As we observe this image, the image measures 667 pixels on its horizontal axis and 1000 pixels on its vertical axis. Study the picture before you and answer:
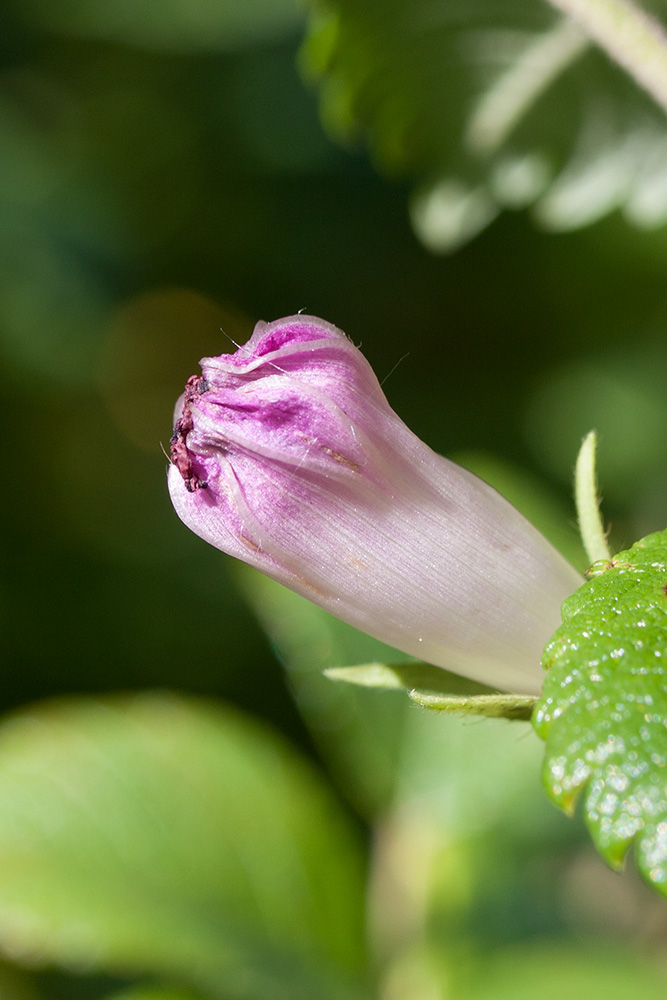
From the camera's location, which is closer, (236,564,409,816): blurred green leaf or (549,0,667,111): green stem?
(549,0,667,111): green stem

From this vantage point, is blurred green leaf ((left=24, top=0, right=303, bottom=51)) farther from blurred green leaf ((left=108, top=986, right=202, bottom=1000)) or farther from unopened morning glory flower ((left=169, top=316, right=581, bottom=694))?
blurred green leaf ((left=108, top=986, right=202, bottom=1000))

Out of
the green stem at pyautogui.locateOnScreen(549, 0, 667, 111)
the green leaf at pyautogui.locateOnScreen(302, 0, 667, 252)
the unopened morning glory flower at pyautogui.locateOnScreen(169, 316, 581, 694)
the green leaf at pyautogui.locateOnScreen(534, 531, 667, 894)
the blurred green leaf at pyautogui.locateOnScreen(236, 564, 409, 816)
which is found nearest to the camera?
the green leaf at pyautogui.locateOnScreen(534, 531, 667, 894)

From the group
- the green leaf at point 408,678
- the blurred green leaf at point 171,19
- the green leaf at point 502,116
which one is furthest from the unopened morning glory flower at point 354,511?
the blurred green leaf at point 171,19

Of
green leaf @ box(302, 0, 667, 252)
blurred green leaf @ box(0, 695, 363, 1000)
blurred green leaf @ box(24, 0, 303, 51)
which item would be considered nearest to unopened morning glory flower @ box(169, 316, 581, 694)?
blurred green leaf @ box(0, 695, 363, 1000)

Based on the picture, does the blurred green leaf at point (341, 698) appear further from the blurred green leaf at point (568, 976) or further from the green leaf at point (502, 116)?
the green leaf at point (502, 116)

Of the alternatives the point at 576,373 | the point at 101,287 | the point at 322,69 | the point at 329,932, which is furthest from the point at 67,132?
the point at 329,932

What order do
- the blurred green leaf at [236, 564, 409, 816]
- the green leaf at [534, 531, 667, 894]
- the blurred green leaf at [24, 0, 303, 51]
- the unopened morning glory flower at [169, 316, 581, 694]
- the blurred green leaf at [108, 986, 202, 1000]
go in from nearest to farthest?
the green leaf at [534, 531, 667, 894]
the unopened morning glory flower at [169, 316, 581, 694]
the blurred green leaf at [108, 986, 202, 1000]
the blurred green leaf at [236, 564, 409, 816]
the blurred green leaf at [24, 0, 303, 51]
